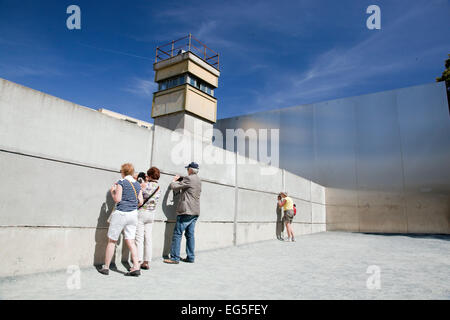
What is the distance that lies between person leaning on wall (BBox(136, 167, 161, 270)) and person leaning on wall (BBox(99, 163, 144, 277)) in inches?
14.2

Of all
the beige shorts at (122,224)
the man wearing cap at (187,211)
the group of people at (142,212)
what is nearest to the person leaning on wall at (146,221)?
the group of people at (142,212)

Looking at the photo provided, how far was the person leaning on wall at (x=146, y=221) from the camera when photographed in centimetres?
466

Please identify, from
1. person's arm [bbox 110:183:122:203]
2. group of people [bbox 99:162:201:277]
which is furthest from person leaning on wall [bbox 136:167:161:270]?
person's arm [bbox 110:183:122:203]

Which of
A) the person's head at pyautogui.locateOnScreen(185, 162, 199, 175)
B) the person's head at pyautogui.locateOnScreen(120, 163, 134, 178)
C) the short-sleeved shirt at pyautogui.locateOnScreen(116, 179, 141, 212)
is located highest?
the person's head at pyautogui.locateOnScreen(185, 162, 199, 175)

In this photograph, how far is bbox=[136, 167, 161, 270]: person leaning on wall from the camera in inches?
183

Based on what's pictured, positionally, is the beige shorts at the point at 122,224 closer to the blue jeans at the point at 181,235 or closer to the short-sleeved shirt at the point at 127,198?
the short-sleeved shirt at the point at 127,198

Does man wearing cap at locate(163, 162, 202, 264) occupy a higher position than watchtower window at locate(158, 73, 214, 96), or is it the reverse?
watchtower window at locate(158, 73, 214, 96)

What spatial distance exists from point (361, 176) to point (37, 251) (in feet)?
48.4

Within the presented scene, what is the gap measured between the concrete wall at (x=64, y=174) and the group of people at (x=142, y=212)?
42cm

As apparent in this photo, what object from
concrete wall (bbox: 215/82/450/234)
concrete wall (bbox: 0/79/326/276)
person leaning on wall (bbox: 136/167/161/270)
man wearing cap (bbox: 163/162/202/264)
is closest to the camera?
concrete wall (bbox: 0/79/326/276)

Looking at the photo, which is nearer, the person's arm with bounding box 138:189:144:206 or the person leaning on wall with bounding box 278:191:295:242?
the person's arm with bounding box 138:189:144:206

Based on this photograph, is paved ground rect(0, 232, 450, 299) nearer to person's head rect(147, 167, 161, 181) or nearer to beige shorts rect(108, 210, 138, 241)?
beige shorts rect(108, 210, 138, 241)

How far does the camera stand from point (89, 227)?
4410 mm

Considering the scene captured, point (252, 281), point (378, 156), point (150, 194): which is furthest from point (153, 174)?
point (378, 156)
